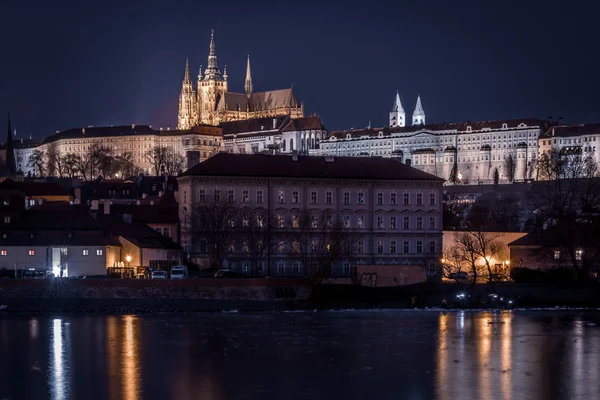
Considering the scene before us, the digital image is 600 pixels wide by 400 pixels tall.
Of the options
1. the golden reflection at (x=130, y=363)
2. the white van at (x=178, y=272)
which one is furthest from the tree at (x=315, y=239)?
the golden reflection at (x=130, y=363)

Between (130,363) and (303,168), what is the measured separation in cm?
3030

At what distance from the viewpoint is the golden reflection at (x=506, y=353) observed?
3194 cm

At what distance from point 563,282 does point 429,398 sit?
27.8 m

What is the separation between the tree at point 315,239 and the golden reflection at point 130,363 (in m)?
15.1

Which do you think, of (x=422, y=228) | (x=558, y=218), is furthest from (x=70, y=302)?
(x=558, y=218)

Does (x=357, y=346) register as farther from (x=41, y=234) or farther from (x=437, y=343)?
(x=41, y=234)

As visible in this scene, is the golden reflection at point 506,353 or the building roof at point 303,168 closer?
the golden reflection at point 506,353

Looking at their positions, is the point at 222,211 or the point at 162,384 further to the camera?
the point at 222,211

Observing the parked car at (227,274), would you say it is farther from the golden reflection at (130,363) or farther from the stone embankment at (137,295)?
the golden reflection at (130,363)

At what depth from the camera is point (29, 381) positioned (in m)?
32.7

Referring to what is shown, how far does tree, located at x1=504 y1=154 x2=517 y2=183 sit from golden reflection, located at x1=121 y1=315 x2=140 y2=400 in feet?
483

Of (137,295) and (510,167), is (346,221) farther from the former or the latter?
(510,167)

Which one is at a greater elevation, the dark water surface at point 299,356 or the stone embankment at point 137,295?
the stone embankment at point 137,295

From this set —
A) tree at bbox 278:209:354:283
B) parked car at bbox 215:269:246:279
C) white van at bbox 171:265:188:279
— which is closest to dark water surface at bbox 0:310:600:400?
white van at bbox 171:265:188:279
